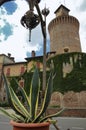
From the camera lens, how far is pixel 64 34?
41.1 meters

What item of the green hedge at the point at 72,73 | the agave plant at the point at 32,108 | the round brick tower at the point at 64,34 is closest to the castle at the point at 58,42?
the round brick tower at the point at 64,34

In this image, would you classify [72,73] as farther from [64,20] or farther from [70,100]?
[64,20]

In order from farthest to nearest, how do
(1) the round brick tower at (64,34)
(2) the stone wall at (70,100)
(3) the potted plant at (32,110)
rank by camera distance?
(1) the round brick tower at (64,34) < (2) the stone wall at (70,100) < (3) the potted plant at (32,110)

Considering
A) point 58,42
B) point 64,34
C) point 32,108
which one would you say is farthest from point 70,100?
point 32,108

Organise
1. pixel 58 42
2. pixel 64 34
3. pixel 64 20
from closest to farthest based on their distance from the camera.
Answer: pixel 58 42 < pixel 64 34 < pixel 64 20

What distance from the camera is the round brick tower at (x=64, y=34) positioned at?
4022 centimetres

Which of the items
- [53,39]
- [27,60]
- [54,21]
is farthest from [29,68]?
[54,21]

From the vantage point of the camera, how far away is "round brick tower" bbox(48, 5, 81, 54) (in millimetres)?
40219

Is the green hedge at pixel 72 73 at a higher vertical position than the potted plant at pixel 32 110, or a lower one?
higher

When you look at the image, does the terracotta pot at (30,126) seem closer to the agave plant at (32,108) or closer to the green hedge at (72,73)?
the agave plant at (32,108)

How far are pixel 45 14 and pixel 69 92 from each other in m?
24.0

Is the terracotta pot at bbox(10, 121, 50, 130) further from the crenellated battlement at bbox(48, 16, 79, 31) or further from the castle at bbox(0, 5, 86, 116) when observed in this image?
the crenellated battlement at bbox(48, 16, 79, 31)

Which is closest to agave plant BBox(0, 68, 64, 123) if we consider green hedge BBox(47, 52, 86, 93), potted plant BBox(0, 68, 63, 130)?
potted plant BBox(0, 68, 63, 130)

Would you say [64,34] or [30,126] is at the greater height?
[64,34]
